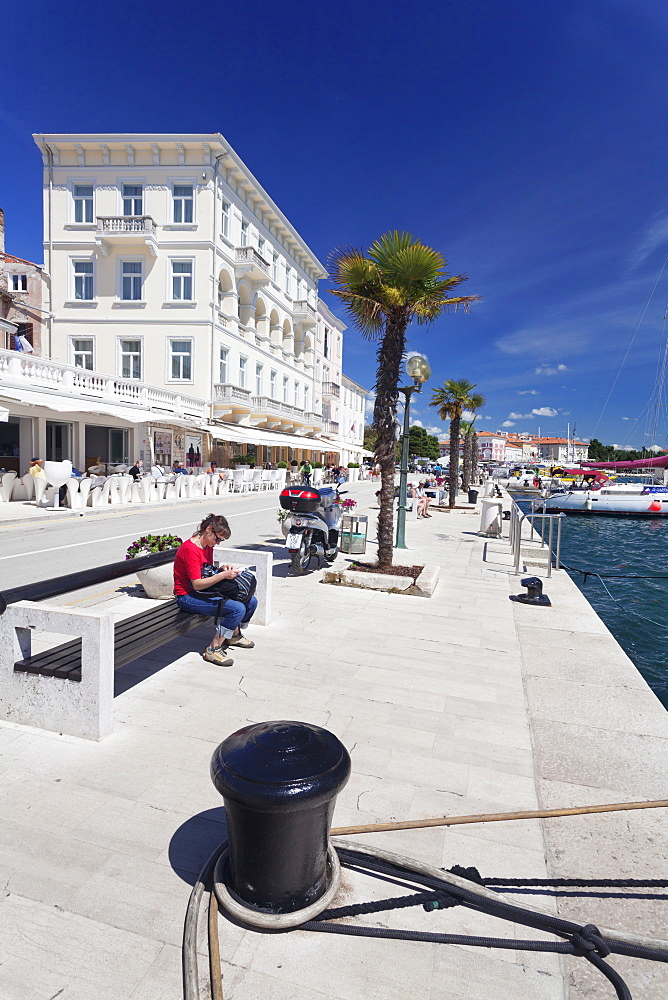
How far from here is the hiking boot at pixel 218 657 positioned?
180 inches

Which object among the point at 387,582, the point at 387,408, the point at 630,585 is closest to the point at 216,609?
the point at 387,582

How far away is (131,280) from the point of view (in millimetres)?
31938

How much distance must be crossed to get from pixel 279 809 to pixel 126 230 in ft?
116

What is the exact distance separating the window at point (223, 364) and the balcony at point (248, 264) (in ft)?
18.7

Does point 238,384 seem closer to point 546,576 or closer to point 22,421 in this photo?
point 22,421

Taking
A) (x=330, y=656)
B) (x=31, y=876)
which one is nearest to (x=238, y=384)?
(x=330, y=656)

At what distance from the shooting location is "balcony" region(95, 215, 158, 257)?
3039 centimetres

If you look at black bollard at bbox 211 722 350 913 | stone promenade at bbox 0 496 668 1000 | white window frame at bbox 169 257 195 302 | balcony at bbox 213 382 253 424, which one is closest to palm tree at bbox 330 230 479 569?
stone promenade at bbox 0 496 668 1000

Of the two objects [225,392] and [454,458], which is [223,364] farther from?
[454,458]

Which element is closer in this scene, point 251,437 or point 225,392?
point 251,437

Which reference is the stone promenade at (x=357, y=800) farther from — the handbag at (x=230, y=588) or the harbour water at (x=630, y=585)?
the harbour water at (x=630, y=585)

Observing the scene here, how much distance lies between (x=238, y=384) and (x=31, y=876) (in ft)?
116

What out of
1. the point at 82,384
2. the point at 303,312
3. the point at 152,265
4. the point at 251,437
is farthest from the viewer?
the point at 303,312

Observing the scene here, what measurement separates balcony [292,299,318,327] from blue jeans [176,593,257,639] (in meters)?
44.5
